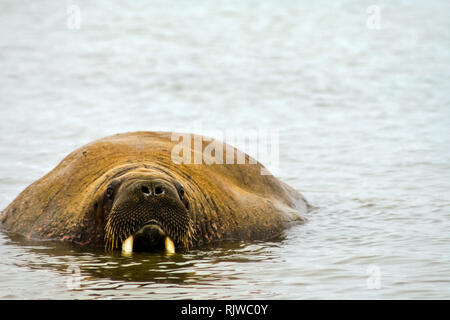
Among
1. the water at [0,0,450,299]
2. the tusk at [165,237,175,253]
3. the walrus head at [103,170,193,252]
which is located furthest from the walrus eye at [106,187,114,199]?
the tusk at [165,237,175,253]

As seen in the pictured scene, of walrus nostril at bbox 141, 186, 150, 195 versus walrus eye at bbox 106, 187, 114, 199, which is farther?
walrus eye at bbox 106, 187, 114, 199

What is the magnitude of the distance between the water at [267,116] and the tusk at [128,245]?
86 millimetres

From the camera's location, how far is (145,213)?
317 inches

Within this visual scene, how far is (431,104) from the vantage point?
21141 millimetres

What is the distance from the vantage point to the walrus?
26.8 ft

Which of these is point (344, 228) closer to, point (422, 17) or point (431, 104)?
point (431, 104)

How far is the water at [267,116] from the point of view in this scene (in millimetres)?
8016

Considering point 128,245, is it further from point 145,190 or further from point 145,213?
point 145,190

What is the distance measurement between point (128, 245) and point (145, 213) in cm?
48


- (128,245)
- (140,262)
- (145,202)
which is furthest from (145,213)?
(140,262)

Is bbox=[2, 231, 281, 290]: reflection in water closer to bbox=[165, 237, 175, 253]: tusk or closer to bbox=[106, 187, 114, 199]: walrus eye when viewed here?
bbox=[165, 237, 175, 253]: tusk

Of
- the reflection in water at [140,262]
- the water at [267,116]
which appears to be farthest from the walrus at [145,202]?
the water at [267,116]

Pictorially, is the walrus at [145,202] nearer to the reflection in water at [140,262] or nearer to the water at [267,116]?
the reflection in water at [140,262]
